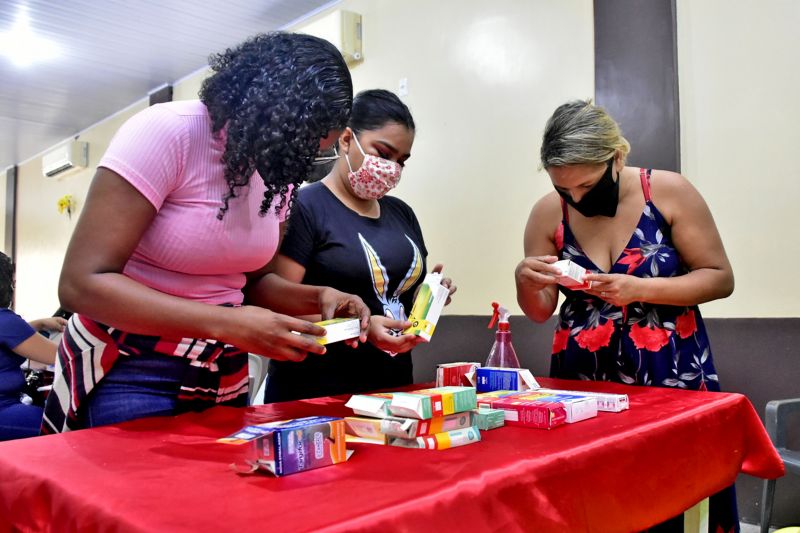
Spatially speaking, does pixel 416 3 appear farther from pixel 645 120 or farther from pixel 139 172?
pixel 139 172

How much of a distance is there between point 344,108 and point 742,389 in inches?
86.0

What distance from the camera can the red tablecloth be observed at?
28.9 inches

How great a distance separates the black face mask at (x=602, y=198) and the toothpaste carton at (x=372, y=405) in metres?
0.98

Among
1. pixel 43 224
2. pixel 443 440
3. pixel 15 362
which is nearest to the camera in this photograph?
pixel 443 440

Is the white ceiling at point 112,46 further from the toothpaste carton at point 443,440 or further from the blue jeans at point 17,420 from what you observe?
the toothpaste carton at point 443,440

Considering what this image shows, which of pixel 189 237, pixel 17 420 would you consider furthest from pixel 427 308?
pixel 17 420

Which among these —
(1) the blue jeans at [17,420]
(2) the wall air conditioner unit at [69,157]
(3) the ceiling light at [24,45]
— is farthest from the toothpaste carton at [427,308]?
(2) the wall air conditioner unit at [69,157]

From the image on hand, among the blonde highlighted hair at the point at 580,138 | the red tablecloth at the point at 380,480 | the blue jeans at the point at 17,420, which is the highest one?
the blonde highlighted hair at the point at 580,138

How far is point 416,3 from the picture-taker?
4168mm

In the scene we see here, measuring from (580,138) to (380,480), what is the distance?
4.00ft

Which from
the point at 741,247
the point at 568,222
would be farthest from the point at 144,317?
the point at 741,247

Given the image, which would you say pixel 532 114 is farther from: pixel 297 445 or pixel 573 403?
pixel 297 445

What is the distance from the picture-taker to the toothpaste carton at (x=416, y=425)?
3.36ft

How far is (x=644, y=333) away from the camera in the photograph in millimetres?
1763
